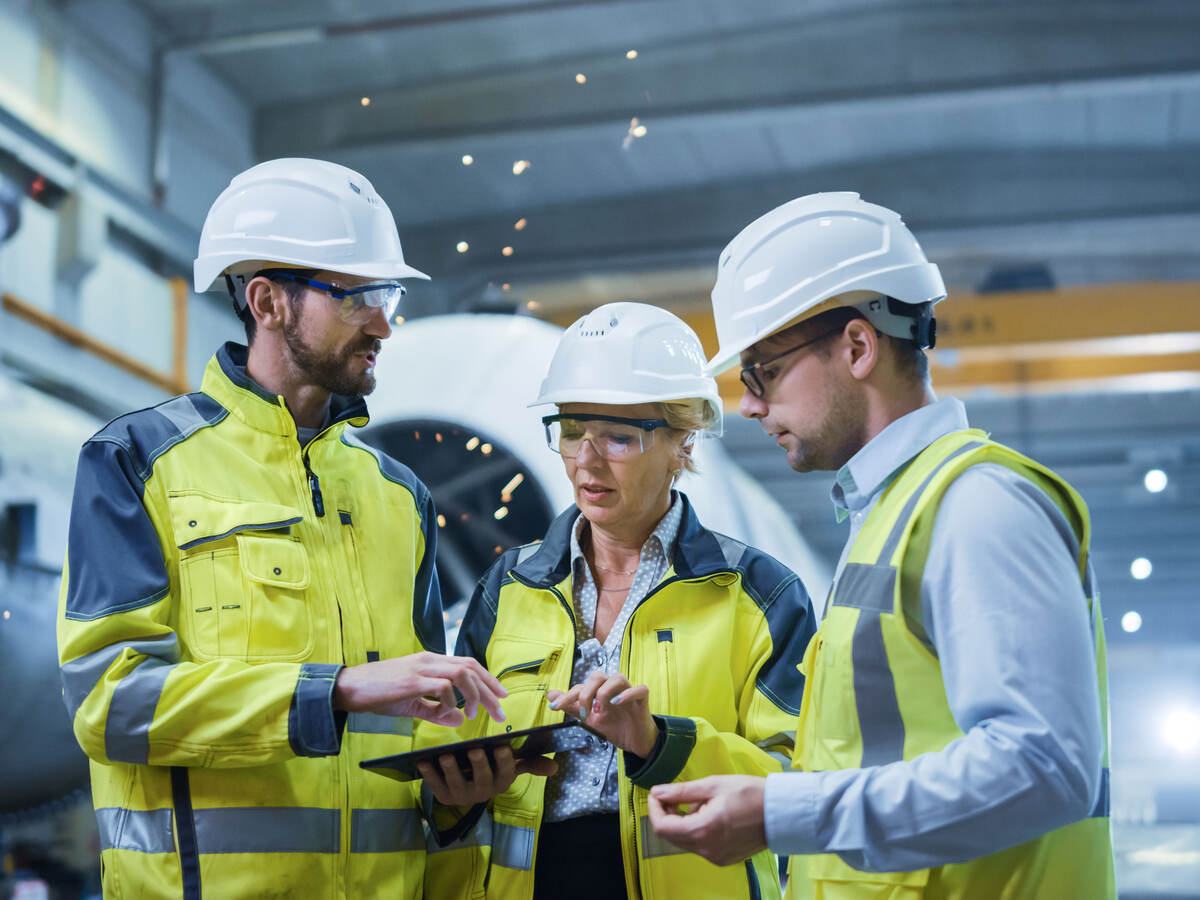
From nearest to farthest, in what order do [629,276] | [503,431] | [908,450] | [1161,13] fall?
[908,450] → [503,431] → [1161,13] → [629,276]

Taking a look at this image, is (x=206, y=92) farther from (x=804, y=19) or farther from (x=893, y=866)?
(x=893, y=866)

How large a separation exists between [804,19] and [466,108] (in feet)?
6.89

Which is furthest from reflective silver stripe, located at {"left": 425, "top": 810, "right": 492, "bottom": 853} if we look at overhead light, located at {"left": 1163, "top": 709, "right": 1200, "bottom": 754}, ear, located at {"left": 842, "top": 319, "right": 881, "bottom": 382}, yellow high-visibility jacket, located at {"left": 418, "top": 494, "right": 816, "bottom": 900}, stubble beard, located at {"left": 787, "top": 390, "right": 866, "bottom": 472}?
overhead light, located at {"left": 1163, "top": 709, "right": 1200, "bottom": 754}

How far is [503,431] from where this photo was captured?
3.86 m

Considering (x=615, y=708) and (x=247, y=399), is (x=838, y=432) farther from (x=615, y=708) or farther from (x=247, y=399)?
(x=247, y=399)

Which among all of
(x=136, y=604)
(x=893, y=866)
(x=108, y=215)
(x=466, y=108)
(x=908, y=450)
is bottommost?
(x=893, y=866)

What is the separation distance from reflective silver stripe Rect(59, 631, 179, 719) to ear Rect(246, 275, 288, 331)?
0.65m

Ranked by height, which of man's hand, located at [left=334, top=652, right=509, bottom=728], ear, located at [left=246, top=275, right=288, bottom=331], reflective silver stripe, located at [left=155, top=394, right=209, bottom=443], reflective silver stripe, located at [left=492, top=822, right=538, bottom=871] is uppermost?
ear, located at [left=246, top=275, right=288, bottom=331]

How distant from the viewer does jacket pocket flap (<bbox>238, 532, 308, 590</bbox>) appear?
6.69 ft

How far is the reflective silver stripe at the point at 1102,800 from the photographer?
1.50 m

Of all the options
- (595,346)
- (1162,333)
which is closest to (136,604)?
(595,346)

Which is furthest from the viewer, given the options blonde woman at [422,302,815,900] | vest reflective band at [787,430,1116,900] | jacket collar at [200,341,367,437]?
jacket collar at [200,341,367,437]

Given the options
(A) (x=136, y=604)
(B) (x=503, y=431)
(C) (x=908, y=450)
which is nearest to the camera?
(C) (x=908, y=450)

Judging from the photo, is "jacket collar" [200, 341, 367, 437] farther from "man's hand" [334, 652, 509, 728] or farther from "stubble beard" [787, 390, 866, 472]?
"stubble beard" [787, 390, 866, 472]
